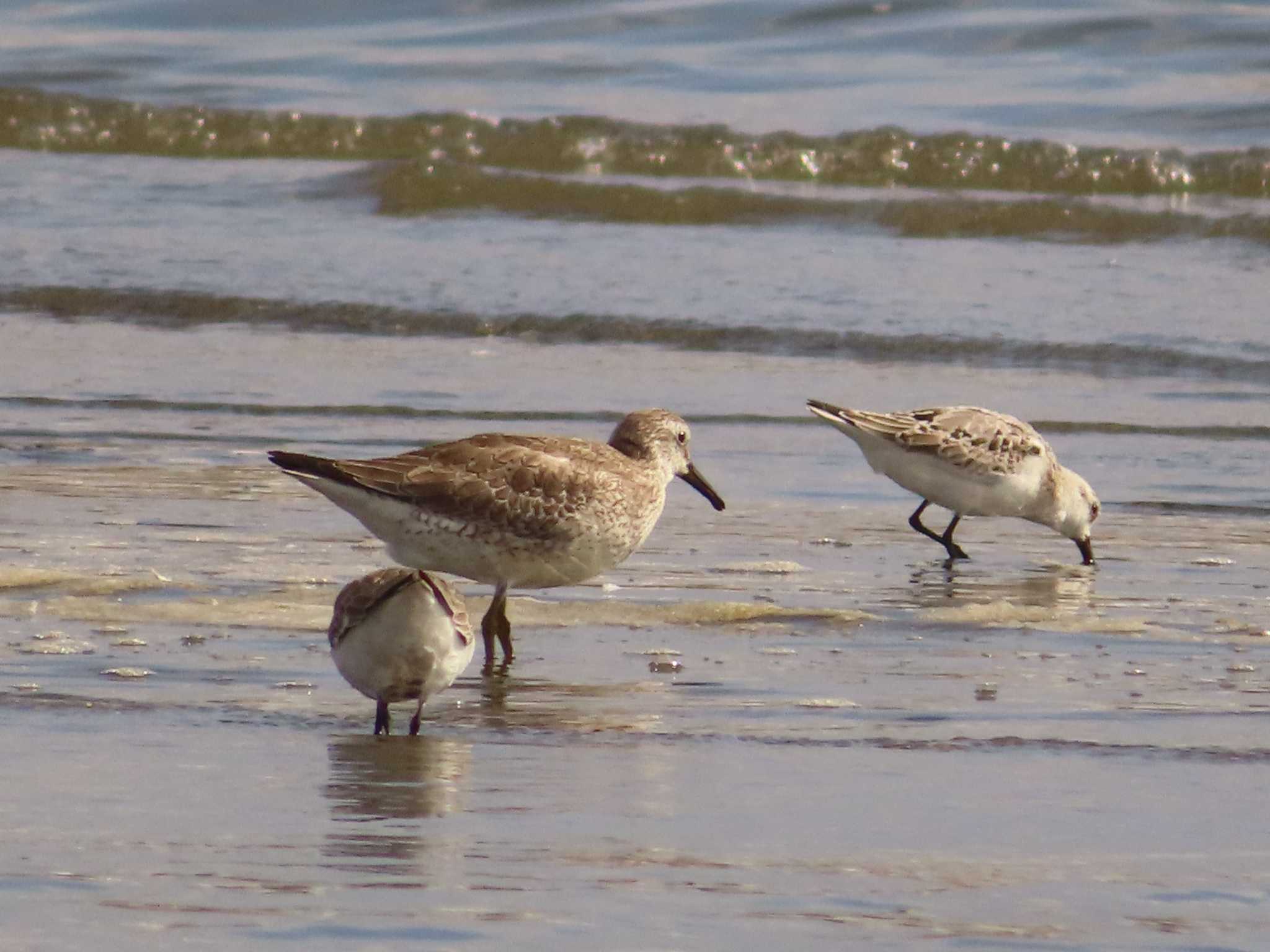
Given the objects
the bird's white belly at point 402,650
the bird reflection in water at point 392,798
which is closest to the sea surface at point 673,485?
the bird reflection in water at point 392,798

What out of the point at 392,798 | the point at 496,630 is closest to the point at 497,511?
the point at 496,630

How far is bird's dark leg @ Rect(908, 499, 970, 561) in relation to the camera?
25.8 ft

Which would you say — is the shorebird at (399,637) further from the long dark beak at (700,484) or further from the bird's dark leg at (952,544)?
the bird's dark leg at (952,544)

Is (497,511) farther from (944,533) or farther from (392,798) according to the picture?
(944,533)

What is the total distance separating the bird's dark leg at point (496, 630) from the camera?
5918mm

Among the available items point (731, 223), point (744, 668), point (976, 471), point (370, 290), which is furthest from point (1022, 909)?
point (731, 223)

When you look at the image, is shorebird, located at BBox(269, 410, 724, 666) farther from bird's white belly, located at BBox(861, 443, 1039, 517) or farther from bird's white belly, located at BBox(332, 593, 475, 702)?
bird's white belly, located at BBox(861, 443, 1039, 517)

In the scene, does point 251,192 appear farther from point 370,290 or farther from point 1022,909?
point 1022,909

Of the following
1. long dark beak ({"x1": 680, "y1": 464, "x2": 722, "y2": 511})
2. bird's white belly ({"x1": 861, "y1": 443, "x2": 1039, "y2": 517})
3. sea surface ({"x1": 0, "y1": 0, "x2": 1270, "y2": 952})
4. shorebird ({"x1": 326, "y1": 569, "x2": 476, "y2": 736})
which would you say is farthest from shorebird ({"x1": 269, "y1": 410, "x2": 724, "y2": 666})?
bird's white belly ({"x1": 861, "y1": 443, "x2": 1039, "y2": 517})

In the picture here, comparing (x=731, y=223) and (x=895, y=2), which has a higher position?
(x=895, y=2)

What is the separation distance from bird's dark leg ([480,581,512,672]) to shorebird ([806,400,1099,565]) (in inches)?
90.7

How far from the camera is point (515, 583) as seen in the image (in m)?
6.20

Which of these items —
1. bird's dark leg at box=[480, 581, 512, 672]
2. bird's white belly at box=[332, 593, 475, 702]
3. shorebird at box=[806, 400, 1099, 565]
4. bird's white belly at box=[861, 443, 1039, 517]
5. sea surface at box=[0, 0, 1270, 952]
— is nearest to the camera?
sea surface at box=[0, 0, 1270, 952]

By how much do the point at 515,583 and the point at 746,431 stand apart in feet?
12.0
